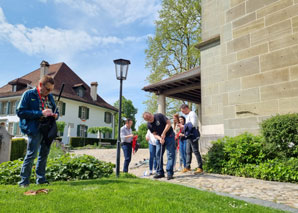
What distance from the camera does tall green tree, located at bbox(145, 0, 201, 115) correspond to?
71.5 feet

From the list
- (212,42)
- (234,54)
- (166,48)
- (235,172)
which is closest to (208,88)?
(212,42)

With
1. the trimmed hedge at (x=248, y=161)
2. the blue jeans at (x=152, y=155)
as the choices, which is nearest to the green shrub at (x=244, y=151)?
the trimmed hedge at (x=248, y=161)

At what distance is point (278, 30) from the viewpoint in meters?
6.86

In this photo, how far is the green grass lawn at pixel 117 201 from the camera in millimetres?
2738

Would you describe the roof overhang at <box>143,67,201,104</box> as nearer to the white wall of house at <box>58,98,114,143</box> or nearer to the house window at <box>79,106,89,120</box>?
the white wall of house at <box>58,98,114,143</box>

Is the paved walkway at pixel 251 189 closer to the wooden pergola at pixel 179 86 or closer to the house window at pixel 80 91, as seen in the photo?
the wooden pergola at pixel 179 86

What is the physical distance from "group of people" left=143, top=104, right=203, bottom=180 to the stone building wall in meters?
1.94

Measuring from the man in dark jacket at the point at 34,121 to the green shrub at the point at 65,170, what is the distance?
3.21 feet

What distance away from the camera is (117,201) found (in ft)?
9.98

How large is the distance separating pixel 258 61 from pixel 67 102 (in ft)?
80.1

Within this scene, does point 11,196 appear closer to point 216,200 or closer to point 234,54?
point 216,200

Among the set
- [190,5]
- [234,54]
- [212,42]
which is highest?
[190,5]

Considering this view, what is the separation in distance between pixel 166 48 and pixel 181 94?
809 cm

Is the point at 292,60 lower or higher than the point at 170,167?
higher
